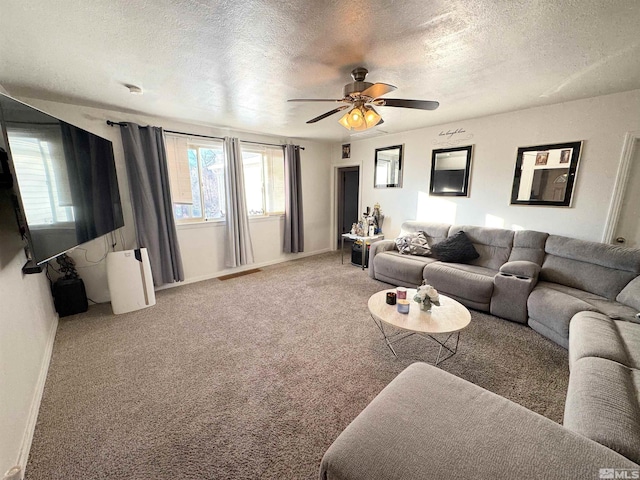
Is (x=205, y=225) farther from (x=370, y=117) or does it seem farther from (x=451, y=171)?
(x=451, y=171)

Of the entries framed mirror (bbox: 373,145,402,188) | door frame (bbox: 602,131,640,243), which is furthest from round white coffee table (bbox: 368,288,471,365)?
framed mirror (bbox: 373,145,402,188)

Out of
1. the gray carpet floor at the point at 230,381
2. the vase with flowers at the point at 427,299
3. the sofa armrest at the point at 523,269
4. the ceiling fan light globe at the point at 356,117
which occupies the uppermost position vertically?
the ceiling fan light globe at the point at 356,117

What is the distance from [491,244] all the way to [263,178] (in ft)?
12.3

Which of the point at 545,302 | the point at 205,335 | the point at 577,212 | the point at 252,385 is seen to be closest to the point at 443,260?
the point at 545,302

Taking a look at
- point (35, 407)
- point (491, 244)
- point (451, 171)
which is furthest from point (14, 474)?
point (451, 171)

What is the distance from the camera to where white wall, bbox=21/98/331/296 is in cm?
306

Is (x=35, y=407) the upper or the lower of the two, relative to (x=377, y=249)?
lower

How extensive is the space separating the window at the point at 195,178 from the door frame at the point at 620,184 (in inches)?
190

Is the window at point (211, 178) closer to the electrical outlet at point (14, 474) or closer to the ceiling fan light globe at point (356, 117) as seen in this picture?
the ceiling fan light globe at point (356, 117)

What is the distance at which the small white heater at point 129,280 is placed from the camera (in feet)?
9.63

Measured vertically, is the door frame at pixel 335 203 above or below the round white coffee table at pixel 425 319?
above

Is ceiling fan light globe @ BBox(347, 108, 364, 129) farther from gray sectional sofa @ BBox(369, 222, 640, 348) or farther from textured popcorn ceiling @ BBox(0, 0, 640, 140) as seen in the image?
gray sectional sofa @ BBox(369, 222, 640, 348)

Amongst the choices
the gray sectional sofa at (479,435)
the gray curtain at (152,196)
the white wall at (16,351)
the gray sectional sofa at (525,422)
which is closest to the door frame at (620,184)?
the gray sectional sofa at (525,422)

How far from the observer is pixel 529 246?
3.05m
